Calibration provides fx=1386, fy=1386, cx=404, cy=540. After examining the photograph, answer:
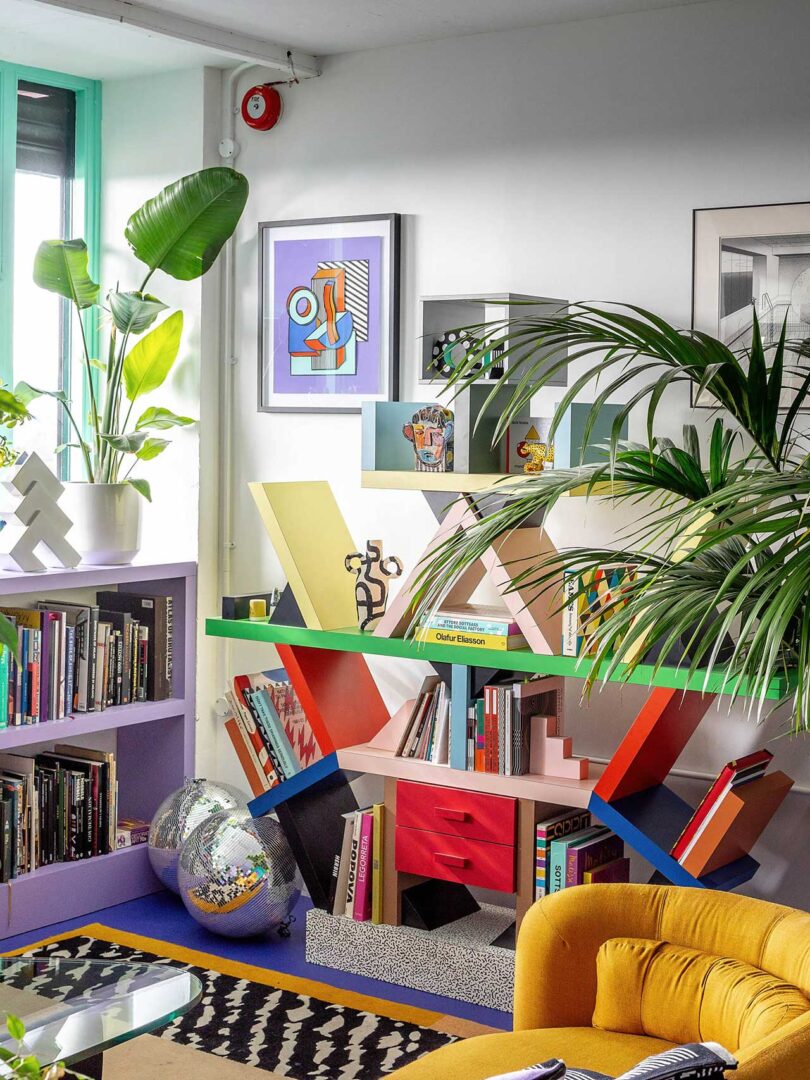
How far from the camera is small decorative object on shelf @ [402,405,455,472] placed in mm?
3525

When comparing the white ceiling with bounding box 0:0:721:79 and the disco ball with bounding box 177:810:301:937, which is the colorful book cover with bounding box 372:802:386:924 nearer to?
the disco ball with bounding box 177:810:301:937

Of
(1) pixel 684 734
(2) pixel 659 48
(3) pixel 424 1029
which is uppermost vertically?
(2) pixel 659 48

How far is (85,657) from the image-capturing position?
4.23 meters

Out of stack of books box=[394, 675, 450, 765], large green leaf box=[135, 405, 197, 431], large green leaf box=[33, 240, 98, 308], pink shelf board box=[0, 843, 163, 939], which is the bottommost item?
pink shelf board box=[0, 843, 163, 939]

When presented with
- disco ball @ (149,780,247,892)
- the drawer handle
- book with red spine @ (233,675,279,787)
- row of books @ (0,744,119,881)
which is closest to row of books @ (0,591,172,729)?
row of books @ (0,744,119,881)

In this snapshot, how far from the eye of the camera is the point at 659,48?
11.9 ft

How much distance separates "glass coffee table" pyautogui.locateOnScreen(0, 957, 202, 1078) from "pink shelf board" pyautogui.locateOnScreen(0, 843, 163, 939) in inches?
43.9

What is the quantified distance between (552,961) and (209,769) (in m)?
2.39

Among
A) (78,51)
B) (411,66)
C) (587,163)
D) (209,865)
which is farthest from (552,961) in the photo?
(78,51)

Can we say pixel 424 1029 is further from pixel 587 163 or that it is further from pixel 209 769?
pixel 587 163

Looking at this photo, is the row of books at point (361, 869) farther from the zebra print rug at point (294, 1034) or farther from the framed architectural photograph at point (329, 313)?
the framed architectural photograph at point (329, 313)

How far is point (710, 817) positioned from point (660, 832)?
17 centimetres

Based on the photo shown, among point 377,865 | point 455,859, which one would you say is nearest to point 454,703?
point 455,859

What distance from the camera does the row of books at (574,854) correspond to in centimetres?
344
